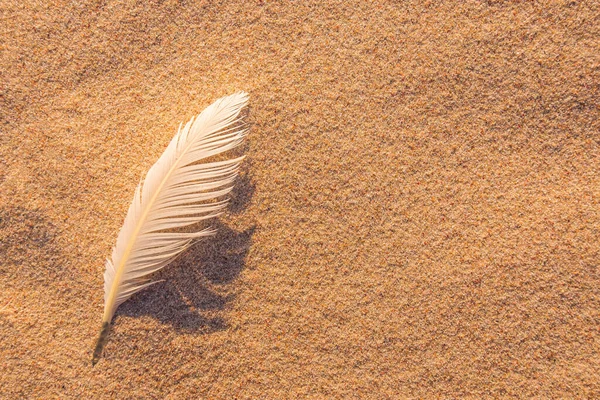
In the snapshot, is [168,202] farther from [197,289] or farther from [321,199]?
[321,199]

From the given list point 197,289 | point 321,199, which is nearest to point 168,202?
point 197,289

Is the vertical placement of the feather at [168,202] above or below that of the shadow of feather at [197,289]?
above

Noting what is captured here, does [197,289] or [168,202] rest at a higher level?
[168,202]

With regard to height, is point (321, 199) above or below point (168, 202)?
below

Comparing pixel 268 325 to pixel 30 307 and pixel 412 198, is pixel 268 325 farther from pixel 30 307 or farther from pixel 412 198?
pixel 30 307
